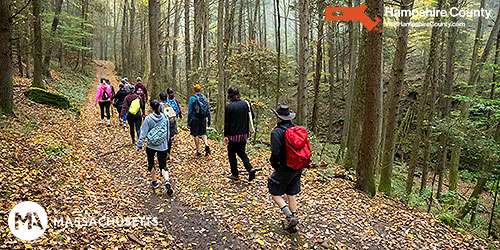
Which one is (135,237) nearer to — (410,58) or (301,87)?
(301,87)

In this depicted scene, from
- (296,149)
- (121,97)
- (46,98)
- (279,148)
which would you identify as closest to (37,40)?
(46,98)

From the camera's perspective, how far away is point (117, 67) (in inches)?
1967

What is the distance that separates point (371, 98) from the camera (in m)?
8.59

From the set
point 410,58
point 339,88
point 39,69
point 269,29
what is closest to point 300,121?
point 39,69

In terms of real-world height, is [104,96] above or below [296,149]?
above

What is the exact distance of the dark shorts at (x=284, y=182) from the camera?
20.0 feet

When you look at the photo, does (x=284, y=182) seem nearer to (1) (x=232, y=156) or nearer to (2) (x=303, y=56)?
(1) (x=232, y=156)

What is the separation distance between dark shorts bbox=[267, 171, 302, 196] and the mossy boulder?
44.1 feet

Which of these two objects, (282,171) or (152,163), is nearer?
(282,171)

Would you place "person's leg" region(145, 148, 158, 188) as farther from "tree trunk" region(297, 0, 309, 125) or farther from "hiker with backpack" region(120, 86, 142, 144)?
"tree trunk" region(297, 0, 309, 125)

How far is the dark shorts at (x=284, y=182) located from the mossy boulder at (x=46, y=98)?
44.1ft

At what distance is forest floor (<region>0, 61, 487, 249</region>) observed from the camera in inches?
233

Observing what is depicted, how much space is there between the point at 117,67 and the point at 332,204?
47112 mm

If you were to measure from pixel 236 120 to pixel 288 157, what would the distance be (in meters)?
2.84
